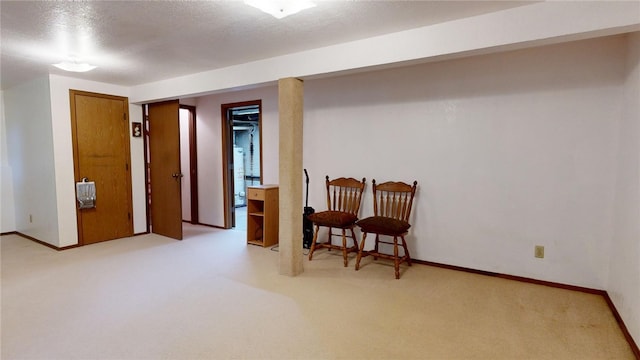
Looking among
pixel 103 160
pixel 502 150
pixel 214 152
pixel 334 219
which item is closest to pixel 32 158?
pixel 103 160

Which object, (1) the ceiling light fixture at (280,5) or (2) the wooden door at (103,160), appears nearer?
(1) the ceiling light fixture at (280,5)

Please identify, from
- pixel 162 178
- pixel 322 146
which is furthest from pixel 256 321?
pixel 162 178

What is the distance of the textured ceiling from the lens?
2186mm

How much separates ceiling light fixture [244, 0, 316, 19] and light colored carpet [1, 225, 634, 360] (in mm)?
2035

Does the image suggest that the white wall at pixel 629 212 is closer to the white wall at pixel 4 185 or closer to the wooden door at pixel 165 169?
the wooden door at pixel 165 169

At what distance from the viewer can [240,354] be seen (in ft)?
6.65

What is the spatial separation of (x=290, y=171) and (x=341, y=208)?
3.76 feet

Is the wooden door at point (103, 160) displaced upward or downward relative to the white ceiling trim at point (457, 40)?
downward

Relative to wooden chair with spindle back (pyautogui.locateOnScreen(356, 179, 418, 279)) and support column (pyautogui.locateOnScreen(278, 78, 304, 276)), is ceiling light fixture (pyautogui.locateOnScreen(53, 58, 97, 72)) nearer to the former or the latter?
support column (pyautogui.locateOnScreen(278, 78, 304, 276))

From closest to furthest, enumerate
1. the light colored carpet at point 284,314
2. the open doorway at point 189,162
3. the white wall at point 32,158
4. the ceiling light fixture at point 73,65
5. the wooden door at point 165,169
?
the light colored carpet at point 284,314 < the ceiling light fixture at point 73,65 < the white wall at point 32,158 < the wooden door at point 165,169 < the open doorway at point 189,162

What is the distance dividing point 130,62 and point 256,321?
289 cm

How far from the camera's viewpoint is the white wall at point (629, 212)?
2160mm

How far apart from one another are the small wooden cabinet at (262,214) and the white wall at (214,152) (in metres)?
0.43

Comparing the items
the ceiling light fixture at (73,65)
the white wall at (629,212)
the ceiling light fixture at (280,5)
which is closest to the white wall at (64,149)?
the ceiling light fixture at (73,65)
